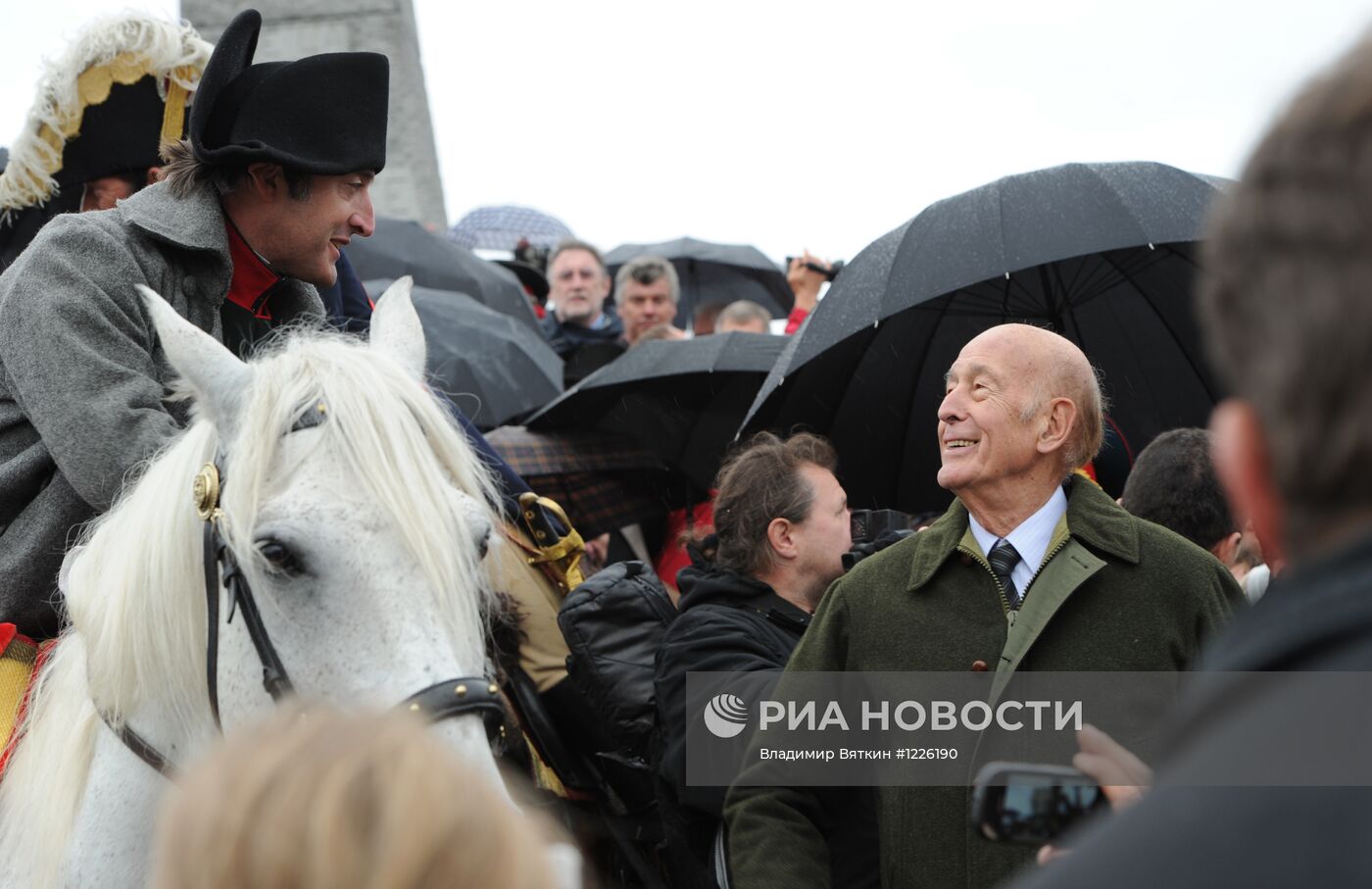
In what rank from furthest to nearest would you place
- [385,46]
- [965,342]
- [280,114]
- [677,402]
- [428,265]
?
[385,46] → [428,265] → [677,402] → [965,342] → [280,114]

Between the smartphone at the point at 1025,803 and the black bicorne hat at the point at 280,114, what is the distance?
2557 millimetres

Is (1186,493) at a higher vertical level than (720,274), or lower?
lower

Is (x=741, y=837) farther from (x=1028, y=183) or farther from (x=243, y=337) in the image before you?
(x=1028, y=183)

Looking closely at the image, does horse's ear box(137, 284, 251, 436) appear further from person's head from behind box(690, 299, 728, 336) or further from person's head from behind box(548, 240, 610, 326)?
person's head from behind box(690, 299, 728, 336)

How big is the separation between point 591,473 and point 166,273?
3376 mm

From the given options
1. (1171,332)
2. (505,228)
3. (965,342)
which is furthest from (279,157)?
(505,228)

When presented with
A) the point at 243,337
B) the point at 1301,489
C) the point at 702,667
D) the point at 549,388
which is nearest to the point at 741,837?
the point at 702,667

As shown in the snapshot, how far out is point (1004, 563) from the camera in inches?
135

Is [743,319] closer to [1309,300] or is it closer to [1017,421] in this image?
[1017,421]

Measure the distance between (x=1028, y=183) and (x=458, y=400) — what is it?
11.5 feet

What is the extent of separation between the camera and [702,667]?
4152 millimetres

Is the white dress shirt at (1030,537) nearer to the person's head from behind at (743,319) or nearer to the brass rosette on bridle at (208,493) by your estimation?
the brass rosette on bridle at (208,493)

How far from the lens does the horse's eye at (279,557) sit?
2.62 m

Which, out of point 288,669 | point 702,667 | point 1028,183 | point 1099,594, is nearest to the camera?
point 288,669
